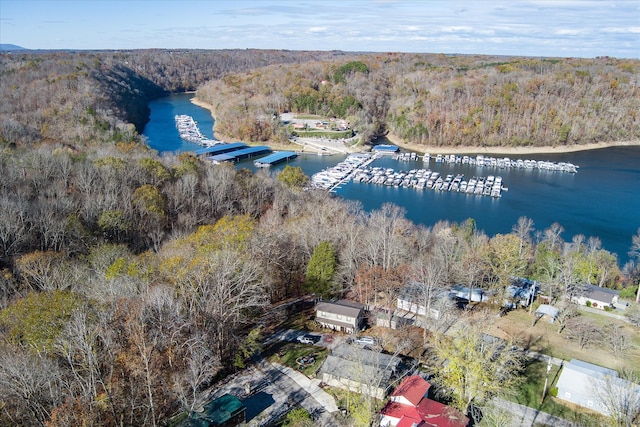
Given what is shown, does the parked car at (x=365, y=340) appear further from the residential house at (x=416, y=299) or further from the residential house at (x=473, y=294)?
the residential house at (x=473, y=294)

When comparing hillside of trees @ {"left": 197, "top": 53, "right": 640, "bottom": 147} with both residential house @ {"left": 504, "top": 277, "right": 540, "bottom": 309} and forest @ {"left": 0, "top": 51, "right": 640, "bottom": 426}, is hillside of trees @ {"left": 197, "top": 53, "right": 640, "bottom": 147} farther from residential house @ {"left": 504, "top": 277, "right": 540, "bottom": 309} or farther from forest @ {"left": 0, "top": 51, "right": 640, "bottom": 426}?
residential house @ {"left": 504, "top": 277, "right": 540, "bottom": 309}

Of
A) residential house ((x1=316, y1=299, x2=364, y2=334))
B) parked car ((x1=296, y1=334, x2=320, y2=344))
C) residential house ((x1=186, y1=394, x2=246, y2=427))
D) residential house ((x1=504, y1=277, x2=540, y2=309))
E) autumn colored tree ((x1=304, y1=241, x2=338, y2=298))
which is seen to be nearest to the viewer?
residential house ((x1=186, y1=394, x2=246, y2=427))

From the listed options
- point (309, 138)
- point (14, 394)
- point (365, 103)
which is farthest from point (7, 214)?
point (365, 103)

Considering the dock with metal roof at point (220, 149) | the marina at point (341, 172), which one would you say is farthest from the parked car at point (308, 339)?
the dock with metal roof at point (220, 149)

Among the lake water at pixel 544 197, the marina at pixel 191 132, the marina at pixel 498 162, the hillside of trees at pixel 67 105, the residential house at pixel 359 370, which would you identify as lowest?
the lake water at pixel 544 197

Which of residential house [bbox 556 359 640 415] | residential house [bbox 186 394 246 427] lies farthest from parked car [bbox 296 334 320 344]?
residential house [bbox 556 359 640 415]

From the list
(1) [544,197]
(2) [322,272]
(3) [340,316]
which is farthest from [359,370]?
(1) [544,197]

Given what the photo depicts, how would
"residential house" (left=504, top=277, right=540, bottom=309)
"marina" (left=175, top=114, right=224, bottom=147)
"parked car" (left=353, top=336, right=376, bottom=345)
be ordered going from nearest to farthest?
1. "parked car" (left=353, top=336, right=376, bottom=345)
2. "residential house" (left=504, top=277, right=540, bottom=309)
3. "marina" (left=175, top=114, right=224, bottom=147)
